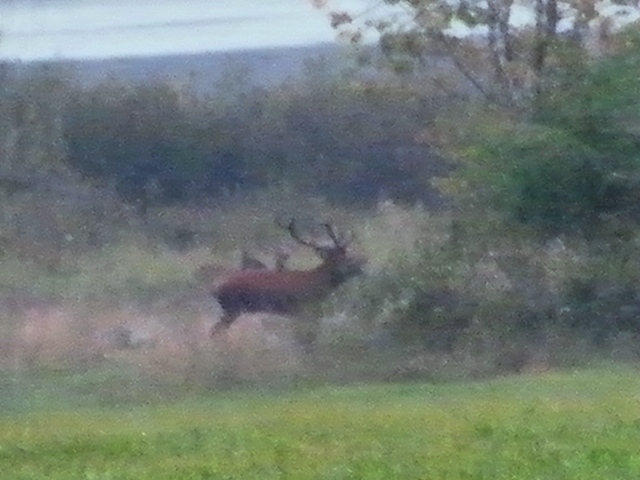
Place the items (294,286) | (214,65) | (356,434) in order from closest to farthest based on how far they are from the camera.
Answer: (356,434), (214,65), (294,286)

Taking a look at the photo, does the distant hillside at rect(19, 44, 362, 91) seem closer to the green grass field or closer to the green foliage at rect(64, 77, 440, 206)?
the green foliage at rect(64, 77, 440, 206)

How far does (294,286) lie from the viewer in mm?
8898

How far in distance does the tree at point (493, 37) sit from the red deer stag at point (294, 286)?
1173 mm

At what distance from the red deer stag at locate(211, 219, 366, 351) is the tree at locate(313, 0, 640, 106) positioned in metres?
1.17

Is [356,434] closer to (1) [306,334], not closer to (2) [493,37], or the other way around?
(1) [306,334]

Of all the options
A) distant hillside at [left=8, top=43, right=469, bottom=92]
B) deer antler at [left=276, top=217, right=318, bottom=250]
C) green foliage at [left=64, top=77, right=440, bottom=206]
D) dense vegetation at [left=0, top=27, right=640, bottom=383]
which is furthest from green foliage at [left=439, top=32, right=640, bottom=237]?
deer antler at [left=276, top=217, right=318, bottom=250]

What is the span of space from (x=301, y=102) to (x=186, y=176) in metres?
0.82

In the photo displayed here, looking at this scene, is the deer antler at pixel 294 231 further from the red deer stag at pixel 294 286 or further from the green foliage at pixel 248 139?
the green foliage at pixel 248 139

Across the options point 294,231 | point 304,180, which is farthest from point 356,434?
point 304,180

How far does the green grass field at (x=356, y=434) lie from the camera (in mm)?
6582

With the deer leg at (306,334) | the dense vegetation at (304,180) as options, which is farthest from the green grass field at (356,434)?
the dense vegetation at (304,180)

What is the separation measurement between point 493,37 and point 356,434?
9.37 feet

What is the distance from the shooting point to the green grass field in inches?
259

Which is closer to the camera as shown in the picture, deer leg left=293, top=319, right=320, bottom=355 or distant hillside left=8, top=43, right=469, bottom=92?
distant hillside left=8, top=43, right=469, bottom=92
